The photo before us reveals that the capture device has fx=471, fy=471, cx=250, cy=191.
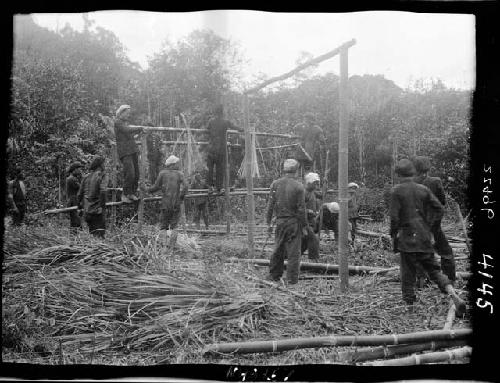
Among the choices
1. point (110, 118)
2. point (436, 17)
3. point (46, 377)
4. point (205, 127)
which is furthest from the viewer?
point (205, 127)

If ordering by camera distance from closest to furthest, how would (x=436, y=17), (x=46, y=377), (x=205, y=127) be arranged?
(x=46, y=377), (x=436, y=17), (x=205, y=127)

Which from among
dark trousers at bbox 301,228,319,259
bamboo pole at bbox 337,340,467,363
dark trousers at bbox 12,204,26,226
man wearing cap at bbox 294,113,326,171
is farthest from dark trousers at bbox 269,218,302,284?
dark trousers at bbox 12,204,26,226

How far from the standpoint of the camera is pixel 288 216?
4219mm

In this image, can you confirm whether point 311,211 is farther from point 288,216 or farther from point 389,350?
point 389,350

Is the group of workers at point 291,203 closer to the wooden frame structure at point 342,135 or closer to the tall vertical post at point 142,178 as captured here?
the tall vertical post at point 142,178

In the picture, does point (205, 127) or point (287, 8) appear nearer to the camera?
point (287, 8)

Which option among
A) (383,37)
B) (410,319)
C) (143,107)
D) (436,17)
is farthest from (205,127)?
(410,319)

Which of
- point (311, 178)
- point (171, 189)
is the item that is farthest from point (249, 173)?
point (171, 189)

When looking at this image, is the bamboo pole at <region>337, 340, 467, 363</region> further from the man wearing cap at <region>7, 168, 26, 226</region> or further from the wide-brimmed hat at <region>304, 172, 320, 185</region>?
the man wearing cap at <region>7, 168, 26, 226</region>

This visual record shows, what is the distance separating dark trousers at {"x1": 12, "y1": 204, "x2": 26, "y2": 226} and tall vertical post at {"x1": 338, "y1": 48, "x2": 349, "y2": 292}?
2362 mm

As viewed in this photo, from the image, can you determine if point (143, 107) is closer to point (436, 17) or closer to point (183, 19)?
point (183, 19)

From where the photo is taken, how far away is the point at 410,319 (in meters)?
3.34

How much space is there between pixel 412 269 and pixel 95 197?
249 cm

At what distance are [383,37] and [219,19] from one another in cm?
120
